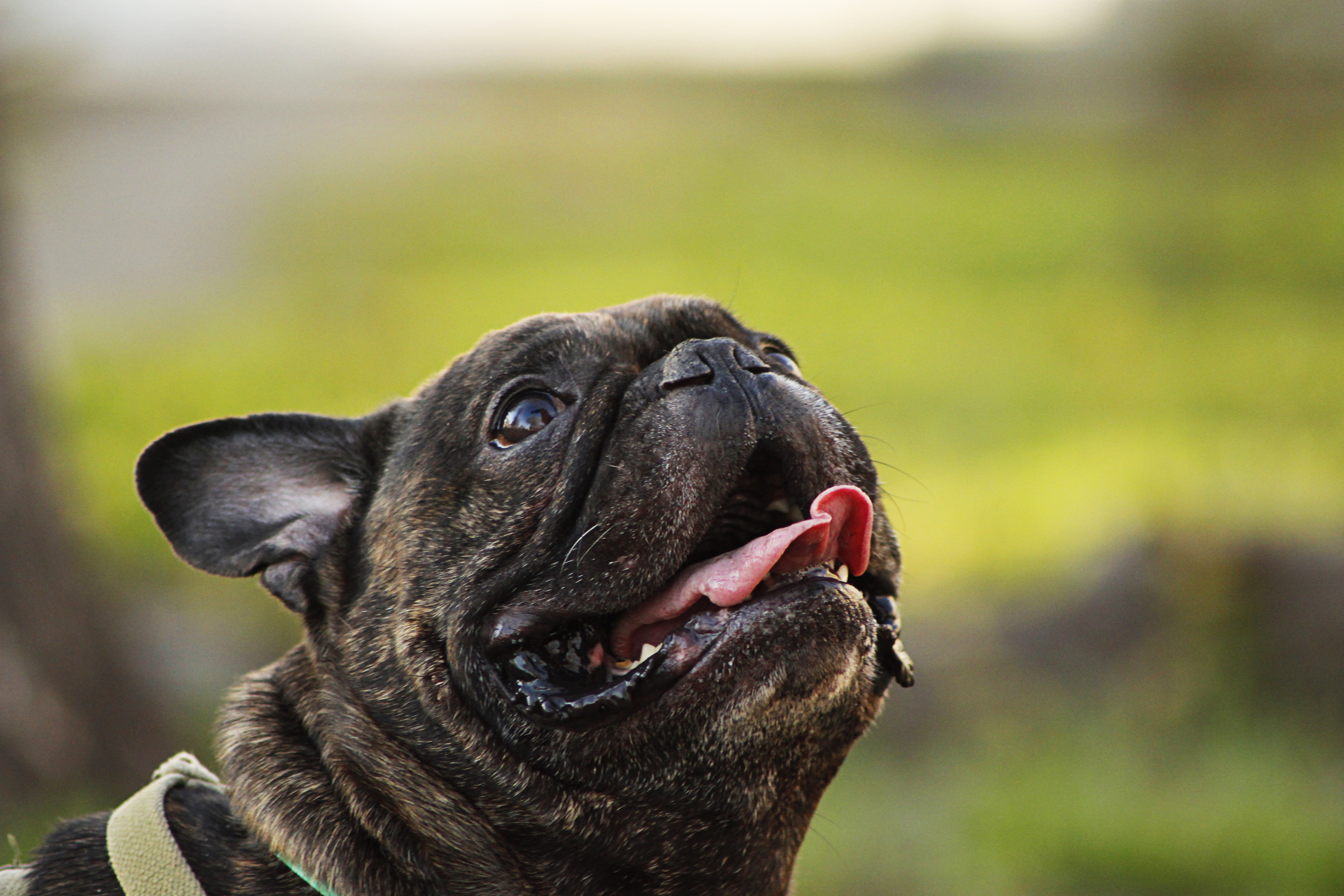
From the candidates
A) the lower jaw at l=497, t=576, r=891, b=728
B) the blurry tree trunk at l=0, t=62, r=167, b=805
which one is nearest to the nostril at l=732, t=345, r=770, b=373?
the lower jaw at l=497, t=576, r=891, b=728

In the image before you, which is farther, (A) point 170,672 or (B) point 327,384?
(B) point 327,384

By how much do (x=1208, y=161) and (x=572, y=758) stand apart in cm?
748

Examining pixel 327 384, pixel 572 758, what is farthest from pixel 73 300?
pixel 572 758

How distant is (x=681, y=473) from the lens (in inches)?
103

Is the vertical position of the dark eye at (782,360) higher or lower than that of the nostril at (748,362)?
lower

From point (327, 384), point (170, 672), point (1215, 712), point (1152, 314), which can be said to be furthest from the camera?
point (327, 384)

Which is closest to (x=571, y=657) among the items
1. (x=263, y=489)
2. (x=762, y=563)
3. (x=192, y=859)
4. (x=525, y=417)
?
(x=762, y=563)

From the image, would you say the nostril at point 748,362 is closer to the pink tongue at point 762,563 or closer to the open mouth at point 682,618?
the open mouth at point 682,618

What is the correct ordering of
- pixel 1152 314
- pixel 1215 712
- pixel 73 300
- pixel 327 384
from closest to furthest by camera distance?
pixel 1215 712, pixel 1152 314, pixel 327 384, pixel 73 300

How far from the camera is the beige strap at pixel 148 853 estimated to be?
263 centimetres

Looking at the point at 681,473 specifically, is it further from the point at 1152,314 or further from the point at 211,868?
the point at 1152,314

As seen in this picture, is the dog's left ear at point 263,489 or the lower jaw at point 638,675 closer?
the lower jaw at point 638,675

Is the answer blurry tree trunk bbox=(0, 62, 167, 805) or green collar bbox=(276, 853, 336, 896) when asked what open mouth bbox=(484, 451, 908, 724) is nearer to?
green collar bbox=(276, 853, 336, 896)

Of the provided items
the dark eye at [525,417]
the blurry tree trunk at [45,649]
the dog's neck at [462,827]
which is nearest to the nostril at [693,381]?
the dark eye at [525,417]
